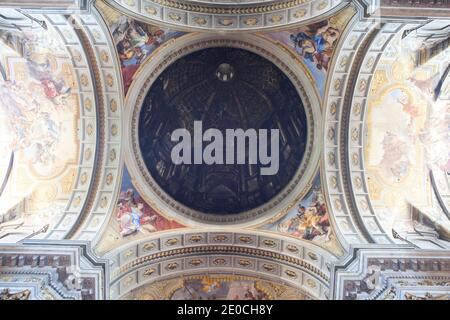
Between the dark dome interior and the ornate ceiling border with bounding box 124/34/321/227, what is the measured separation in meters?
0.18

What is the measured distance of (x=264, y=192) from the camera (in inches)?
650

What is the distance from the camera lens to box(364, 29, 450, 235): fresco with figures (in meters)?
15.2

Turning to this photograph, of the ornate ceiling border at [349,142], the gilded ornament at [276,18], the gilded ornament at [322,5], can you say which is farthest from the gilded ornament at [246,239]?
the gilded ornament at [322,5]

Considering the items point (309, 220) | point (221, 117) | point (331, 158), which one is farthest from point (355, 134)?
point (221, 117)

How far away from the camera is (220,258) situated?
53.6ft

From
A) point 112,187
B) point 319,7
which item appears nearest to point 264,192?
point 112,187

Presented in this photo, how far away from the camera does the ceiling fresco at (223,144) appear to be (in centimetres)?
1460

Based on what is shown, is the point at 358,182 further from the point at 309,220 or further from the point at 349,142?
the point at 309,220

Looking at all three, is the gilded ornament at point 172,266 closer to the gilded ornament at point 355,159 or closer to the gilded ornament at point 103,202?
the gilded ornament at point 103,202

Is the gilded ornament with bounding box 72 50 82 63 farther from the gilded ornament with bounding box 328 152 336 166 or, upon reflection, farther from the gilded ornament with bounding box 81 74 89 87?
the gilded ornament with bounding box 328 152 336 166
